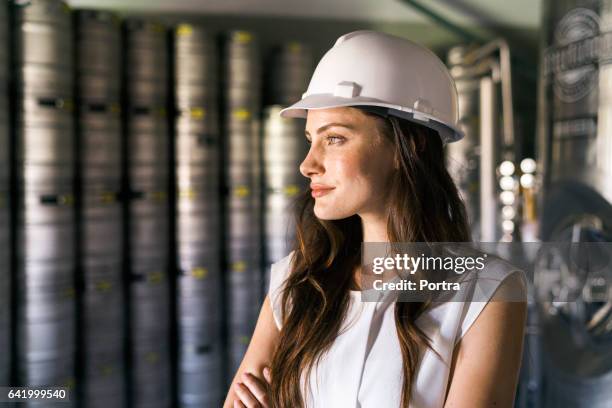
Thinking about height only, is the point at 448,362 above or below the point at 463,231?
below

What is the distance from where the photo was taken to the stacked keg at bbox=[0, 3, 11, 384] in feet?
7.30

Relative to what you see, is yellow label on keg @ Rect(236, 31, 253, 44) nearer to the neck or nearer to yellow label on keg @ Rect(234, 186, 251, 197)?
yellow label on keg @ Rect(234, 186, 251, 197)

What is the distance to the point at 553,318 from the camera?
1521mm

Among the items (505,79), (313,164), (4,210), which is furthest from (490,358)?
(505,79)

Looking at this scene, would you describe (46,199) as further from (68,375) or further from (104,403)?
(104,403)

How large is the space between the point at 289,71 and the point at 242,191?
2.66 feet

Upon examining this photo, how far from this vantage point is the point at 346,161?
0.99 metres

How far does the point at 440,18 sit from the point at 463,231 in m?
2.84

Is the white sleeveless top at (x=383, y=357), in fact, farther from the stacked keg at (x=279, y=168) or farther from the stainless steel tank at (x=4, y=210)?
the stacked keg at (x=279, y=168)

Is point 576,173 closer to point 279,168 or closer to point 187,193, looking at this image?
point 279,168

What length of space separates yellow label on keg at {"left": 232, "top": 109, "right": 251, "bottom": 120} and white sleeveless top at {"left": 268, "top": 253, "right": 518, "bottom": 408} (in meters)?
2.13

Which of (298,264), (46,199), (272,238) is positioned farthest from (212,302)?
(298,264)

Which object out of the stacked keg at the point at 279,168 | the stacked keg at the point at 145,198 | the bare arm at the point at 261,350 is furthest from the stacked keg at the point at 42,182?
the bare arm at the point at 261,350

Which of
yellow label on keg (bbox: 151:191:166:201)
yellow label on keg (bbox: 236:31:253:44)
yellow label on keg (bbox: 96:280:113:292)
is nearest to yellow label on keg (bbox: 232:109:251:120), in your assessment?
yellow label on keg (bbox: 236:31:253:44)
